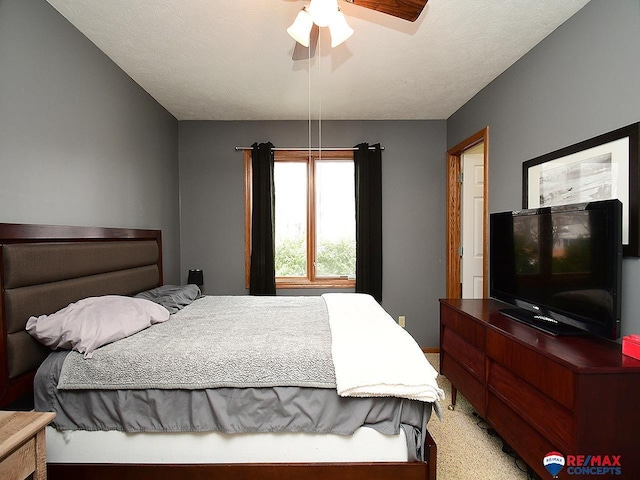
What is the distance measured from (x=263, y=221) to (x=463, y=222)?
7.35 ft

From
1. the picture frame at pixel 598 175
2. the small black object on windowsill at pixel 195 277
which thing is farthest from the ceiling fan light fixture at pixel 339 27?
the small black object on windowsill at pixel 195 277

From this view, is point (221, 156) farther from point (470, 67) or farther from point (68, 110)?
point (470, 67)

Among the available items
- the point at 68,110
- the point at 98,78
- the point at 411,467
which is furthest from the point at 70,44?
the point at 411,467

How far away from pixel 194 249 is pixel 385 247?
2.22 meters

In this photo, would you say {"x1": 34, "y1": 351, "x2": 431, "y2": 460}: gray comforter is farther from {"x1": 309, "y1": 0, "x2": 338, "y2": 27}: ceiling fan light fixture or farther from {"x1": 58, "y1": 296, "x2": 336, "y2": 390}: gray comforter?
{"x1": 309, "y1": 0, "x2": 338, "y2": 27}: ceiling fan light fixture

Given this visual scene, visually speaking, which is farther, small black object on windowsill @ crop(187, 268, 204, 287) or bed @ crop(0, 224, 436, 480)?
small black object on windowsill @ crop(187, 268, 204, 287)

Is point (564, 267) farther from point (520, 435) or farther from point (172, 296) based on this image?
point (172, 296)

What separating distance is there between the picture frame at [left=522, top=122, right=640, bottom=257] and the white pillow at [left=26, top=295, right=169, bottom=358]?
267 centimetres

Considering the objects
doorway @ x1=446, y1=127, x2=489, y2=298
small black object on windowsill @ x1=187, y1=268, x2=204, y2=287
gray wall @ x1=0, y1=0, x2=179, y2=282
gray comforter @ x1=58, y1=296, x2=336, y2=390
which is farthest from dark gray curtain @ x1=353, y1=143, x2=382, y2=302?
gray wall @ x1=0, y1=0, x2=179, y2=282

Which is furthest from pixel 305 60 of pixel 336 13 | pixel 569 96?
pixel 569 96

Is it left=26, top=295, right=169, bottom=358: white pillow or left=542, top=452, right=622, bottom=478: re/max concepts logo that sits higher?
left=26, top=295, right=169, bottom=358: white pillow

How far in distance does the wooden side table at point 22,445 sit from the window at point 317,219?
8.80ft

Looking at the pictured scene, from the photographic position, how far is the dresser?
1308 millimetres

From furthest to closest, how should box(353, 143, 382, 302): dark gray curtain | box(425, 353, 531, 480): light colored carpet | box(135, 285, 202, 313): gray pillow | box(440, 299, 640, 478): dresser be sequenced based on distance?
box(353, 143, 382, 302): dark gray curtain → box(135, 285, 202, 313): gray pillow → box(425, 353, 531, 480): light colored carpet → box(440, 299, 640, 478): dresser
